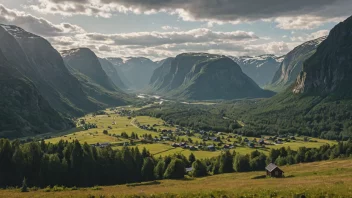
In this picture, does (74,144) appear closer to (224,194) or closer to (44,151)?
(44,151)

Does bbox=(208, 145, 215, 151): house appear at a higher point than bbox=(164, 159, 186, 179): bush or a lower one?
lower

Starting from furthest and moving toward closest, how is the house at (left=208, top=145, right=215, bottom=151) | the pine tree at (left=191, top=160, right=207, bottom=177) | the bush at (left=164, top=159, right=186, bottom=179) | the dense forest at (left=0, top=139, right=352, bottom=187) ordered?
the house at (left=208, top=145, right=215, bottom=151), the pine tree at (left=191, top=160, right=207, bottom=177), the bush at (left=164, top=159, right=186, bottom=179), the dense forest at (left=0, top=139, right=352, bottom=187)

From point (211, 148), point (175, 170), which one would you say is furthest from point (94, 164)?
point (211, 148)

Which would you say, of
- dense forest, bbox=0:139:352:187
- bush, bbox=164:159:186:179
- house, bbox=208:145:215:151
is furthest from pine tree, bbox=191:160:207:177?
house, bbox=208:145:215:151

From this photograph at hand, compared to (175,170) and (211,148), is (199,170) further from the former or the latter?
(211,148)

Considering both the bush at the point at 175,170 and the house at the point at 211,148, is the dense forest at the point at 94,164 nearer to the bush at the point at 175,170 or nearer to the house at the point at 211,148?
the bush at the point at 175,170

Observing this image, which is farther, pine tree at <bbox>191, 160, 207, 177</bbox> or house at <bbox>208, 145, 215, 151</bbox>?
house at <bbox>208, 145, 215, 151</bbox>

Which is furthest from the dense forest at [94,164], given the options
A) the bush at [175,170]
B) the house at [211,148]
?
the house at [211,148]

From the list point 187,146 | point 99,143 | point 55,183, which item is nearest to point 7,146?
point 55,183

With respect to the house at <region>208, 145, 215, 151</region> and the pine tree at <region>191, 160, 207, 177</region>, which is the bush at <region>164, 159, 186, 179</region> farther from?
the house at <region>208, 145, 215, 151</region>
